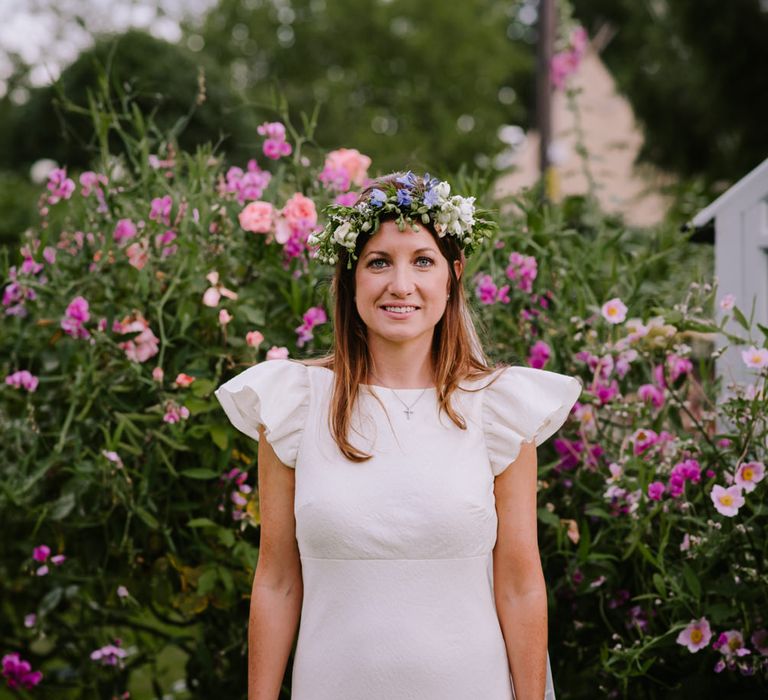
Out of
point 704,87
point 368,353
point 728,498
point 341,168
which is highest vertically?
point 704,87

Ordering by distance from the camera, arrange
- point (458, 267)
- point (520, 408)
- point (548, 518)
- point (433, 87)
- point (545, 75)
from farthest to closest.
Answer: point (433, 87)
point (545, 75)
point (548, 518)
point (458, 267)
point (520, 408)

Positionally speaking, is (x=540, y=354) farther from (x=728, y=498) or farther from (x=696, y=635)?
(x=696, y=635)

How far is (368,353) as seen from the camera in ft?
6.94

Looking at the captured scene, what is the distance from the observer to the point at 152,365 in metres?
2.82

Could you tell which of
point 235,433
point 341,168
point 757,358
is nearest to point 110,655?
point 235,433

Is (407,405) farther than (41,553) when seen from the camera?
No

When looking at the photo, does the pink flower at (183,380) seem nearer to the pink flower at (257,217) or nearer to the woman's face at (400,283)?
the pink flower at (257,217)

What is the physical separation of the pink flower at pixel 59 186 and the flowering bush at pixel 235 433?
1 cm

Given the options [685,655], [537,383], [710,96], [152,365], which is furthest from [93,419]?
[710,96]

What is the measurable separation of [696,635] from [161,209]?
1880mm

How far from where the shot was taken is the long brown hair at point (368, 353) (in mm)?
2027

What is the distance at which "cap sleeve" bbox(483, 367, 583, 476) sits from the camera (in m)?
1.96

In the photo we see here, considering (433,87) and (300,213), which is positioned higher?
(433,87)

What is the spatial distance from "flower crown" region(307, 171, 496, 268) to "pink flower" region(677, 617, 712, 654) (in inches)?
44.2
